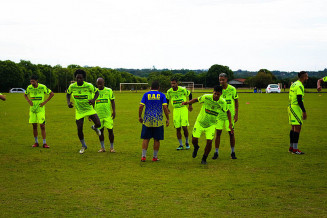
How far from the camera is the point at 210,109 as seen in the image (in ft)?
35.1

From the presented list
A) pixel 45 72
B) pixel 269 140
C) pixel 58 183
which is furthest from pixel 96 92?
pixel 45 72

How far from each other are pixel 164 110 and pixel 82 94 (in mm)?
2799

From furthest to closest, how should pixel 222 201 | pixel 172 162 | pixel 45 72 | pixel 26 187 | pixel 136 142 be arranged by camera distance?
1. pixel 45 72
2. pixel 136 142
3. pixel 172 162
4. pixel 26 187
5. pixel 222 201

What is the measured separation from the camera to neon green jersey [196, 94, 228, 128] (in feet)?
35.0

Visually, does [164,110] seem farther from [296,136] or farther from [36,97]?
[36,97]

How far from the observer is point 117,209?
696 cm

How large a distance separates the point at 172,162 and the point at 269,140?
19.1 ft

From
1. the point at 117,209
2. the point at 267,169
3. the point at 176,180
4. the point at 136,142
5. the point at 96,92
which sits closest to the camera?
the point at 117,209

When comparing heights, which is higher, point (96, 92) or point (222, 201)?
point (96, 92)

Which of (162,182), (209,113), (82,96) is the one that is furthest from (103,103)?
(162,182)

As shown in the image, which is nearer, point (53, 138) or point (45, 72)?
point (53, 138)

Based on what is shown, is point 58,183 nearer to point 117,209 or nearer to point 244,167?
point 117,209

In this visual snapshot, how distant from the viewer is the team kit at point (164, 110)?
10.8m

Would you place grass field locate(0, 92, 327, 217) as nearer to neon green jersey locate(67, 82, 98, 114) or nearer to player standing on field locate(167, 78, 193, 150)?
player standing on field locate(167, 78, 193, 150)
